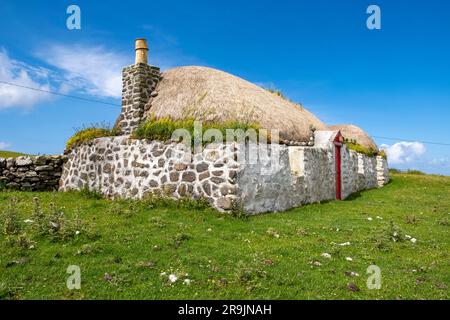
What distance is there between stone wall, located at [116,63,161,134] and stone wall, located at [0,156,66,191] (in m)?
3.84

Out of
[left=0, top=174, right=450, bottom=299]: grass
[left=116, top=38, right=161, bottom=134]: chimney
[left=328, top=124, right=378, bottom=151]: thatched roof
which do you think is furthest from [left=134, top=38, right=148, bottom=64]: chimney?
[left=328, top=124, right=378, bottom=151]: thatched roof

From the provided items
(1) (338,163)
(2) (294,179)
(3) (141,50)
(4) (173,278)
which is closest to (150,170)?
(2) (294,179)

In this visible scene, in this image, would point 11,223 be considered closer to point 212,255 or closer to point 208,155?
point 212,255

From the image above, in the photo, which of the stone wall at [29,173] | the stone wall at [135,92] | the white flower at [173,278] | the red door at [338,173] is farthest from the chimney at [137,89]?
the white flower at [173,278]

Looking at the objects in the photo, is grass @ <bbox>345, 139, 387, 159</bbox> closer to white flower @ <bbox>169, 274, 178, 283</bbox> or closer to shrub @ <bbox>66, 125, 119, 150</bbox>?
shrub @ <bbox>66, 125, 119, 150</bbox>

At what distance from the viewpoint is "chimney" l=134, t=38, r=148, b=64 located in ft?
54.0

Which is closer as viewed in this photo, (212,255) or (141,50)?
(212,255)

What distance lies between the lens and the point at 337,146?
19922 mm

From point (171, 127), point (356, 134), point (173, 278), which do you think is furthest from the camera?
point (356, 134)

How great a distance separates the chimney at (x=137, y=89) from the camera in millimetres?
16234

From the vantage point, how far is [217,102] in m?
14.5

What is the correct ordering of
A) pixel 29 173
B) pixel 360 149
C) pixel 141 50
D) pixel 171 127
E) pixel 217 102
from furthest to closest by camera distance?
pixel 360 149 < pixel 29 173 < pixel 141 50 < pixel 217 102 < pixel 171 127

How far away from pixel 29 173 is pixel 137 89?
609 centimetres

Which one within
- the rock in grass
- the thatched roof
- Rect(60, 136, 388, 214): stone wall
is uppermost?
the thatched roof
